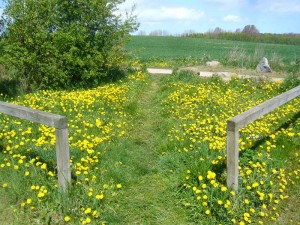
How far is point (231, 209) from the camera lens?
383 centimetres

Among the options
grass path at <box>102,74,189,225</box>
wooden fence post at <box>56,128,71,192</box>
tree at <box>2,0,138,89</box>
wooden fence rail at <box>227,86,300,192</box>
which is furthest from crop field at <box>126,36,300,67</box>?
wooden fence post at <box>56,128,71,192</box>

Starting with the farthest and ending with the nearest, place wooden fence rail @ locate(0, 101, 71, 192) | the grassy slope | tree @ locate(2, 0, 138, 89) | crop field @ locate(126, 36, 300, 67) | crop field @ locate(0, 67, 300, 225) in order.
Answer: the grassy slope < crop field @ locate(126, 36, 300, 67) < tree @ locate(2, 0, 138, 89) < crop field @ locate(0, 67, 300, 225) < wooden fence rail @ locate(0, 101, 71, 192)

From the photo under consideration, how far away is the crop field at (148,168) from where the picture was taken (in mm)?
3889

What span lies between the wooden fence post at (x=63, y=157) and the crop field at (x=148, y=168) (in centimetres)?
15

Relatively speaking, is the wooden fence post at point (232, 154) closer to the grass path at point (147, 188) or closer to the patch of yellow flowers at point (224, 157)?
the patch of yellow flowers at point (224, 157)

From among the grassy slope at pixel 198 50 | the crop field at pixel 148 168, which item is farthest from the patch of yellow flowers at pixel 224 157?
the grassy slope at pixel 198 50

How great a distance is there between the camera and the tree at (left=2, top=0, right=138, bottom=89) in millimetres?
9445

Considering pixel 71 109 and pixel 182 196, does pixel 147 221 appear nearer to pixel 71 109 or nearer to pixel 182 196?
pixel 182 196

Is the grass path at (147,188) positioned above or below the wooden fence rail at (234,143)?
below

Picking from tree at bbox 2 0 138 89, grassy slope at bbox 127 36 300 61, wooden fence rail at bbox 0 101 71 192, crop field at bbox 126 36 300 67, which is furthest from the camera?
grassy slope at bbox 127 36 300 61

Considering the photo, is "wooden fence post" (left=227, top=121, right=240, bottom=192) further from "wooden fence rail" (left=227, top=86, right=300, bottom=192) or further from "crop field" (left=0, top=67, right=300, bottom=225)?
"crop field" (left=0, top=67, right=300, bottom=225)

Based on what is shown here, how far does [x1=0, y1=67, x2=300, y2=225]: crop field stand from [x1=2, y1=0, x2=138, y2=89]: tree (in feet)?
6.91

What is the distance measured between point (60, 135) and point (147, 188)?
158 cm

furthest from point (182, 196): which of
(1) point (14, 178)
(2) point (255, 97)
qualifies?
(2) point (255, 97)
